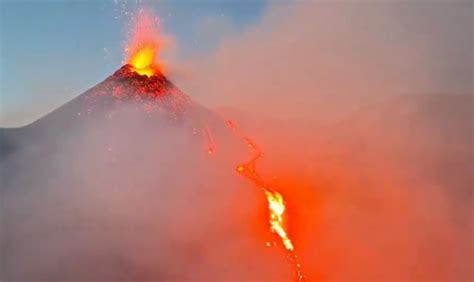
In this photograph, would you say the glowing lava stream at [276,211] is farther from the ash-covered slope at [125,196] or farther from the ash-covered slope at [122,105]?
the ash-covered slope at [122,105]

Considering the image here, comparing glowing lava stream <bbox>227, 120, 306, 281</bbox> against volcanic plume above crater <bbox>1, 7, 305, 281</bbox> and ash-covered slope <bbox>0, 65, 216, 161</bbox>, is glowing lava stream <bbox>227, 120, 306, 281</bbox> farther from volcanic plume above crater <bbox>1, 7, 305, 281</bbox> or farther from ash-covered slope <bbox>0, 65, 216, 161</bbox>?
ash-covered slope <bbox>0, 65, 216, 161</bbox>

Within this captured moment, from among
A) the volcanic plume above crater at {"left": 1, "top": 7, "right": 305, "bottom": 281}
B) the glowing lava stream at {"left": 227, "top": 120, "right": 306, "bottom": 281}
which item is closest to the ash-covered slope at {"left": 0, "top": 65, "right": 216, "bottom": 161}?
the volcanic plume above crater at {"left": 1, "top": 7, "right": 305, "bottom": 281}

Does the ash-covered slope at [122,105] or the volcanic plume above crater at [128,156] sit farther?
the ash-covered slope at [122,105]

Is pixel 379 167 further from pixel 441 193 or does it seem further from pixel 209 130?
pixel 209 130

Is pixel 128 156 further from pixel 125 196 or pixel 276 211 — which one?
pixel 276 211

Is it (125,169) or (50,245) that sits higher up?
(125,169)

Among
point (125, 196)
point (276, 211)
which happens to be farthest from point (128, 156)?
point (276, 211)

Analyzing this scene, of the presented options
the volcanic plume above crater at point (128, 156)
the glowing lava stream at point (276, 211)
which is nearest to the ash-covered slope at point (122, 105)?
the volcanic plume above crater at point (128, 156)

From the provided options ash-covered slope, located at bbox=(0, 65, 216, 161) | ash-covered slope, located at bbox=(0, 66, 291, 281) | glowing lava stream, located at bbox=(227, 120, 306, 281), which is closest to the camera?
glowing lava stream, located at bbox=(227, 120, 306, 281)

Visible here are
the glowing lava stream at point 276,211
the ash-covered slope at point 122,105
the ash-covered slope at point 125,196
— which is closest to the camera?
the glowing lava stream at point 276,211

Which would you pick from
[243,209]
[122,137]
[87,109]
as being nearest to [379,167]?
[243,209]

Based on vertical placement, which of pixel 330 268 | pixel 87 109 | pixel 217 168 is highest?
pixel 87 109
